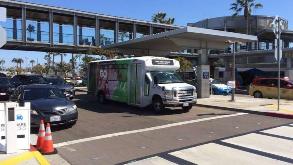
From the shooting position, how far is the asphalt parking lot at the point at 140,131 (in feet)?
32.3

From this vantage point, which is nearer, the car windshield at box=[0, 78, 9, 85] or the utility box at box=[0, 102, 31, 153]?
the utility box at box=[0, 102, 31, 153]

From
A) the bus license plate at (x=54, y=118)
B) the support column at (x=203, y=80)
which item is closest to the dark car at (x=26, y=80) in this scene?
the support column at (x=203, y=80)

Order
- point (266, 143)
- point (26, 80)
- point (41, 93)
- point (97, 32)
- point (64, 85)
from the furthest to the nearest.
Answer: point (97, 32)
point (26, 80)
point (64, 85)
point (41, 93)
point (266, 143)

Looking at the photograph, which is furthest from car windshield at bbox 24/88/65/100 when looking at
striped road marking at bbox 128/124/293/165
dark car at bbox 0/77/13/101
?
dark car at bbox 0/77/13/101

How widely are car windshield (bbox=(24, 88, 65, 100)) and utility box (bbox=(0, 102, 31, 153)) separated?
4623mm

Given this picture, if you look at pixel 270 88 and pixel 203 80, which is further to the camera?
pixel 270 88

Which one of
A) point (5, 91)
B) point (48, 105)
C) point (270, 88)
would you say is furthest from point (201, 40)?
point (48, 105)

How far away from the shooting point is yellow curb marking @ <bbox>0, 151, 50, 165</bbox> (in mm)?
8531

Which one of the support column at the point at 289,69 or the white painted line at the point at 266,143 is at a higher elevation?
the support column at the point at 289,69

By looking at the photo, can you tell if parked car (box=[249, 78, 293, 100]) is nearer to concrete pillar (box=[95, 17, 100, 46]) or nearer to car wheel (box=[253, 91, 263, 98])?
car wheel (box=[253, 91, 263, 98])

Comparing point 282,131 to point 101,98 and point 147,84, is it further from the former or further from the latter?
point 101,98

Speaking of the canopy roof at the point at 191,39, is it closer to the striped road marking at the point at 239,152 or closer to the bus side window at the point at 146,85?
the bus side window at the point at 146,85

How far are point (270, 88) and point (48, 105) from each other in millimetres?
18745

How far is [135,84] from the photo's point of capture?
19.6 metres
